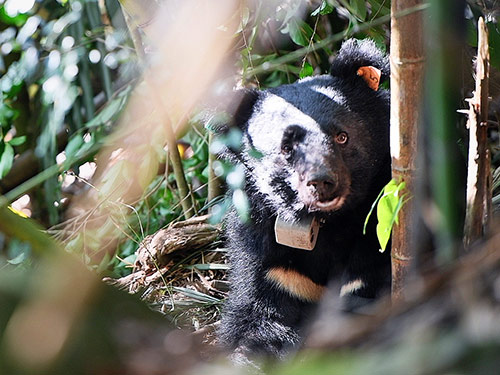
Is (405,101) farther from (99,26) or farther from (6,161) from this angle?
(99,26)

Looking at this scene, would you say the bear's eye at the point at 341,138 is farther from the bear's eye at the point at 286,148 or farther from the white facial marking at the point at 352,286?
the white facial marking at the point at 352,286

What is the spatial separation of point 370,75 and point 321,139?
0.51 meters

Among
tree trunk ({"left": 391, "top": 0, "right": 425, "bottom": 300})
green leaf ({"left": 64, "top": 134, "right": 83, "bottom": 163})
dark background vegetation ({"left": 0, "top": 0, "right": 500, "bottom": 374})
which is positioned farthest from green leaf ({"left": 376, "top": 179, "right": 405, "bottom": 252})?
green leaf ({"left": 64, "top": 134, "right": 83, "bottom": 163})

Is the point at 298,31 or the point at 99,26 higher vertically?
the point at 99,26

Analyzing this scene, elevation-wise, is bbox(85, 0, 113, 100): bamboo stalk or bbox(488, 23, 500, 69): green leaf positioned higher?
bbox(85, 0, 113, 100): bamboo stalk

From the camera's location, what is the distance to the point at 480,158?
1.42 m

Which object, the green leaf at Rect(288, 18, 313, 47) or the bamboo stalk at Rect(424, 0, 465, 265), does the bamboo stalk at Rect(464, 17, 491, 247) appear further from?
the green leaf at Rect(288, 18, 313, 47)

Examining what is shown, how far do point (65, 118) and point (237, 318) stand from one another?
2636mm

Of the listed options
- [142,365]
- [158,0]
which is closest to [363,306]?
[158,0]

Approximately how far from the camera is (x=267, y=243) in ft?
10.2

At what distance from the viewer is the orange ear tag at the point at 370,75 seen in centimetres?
318

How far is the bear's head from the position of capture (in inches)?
109

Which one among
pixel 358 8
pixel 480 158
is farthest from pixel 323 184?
pixel 480 158

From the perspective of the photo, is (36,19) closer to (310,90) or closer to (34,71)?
(34,71)
